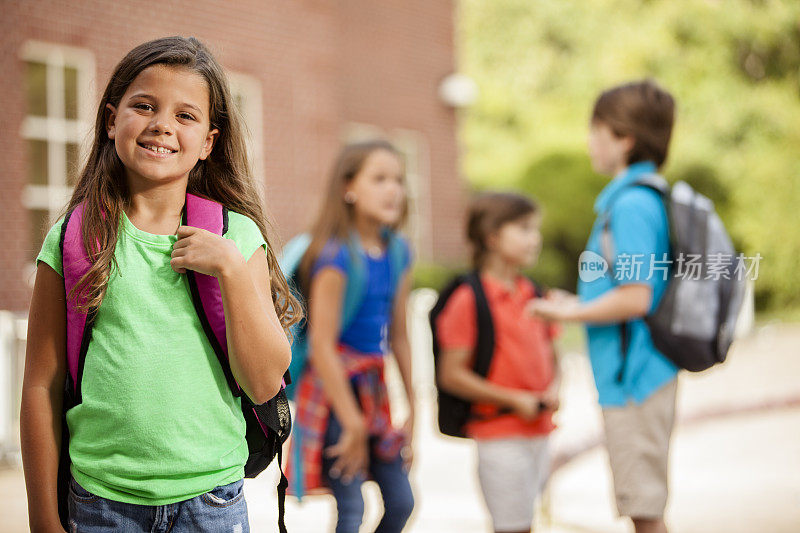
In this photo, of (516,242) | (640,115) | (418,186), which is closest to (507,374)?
(516,242)

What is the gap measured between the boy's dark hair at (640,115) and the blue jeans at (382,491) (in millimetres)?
1241

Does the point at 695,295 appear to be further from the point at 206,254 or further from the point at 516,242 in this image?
the point at 206,254

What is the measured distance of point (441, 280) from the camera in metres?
11.0

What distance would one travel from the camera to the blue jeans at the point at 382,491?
288 centimetres

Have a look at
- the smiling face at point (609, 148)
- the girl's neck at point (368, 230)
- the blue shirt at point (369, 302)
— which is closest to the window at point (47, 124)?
the girl's neck at point (368, 230)

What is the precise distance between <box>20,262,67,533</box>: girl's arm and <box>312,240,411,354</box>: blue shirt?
4.56 feet

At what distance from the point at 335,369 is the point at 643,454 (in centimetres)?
96

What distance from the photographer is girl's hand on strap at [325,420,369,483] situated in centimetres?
285

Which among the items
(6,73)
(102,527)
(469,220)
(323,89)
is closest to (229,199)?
(102,527)

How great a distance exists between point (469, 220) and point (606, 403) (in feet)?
3.45

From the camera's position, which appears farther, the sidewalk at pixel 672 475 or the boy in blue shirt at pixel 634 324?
the sidewalk at pixel 672 475

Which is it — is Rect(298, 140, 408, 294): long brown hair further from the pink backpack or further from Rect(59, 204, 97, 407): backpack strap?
Rect(59, 204, 97, 407): backpack strap

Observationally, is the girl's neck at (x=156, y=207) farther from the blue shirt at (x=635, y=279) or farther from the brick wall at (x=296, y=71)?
the blue shirt at (x=635, y=279)

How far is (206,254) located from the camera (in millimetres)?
1514
